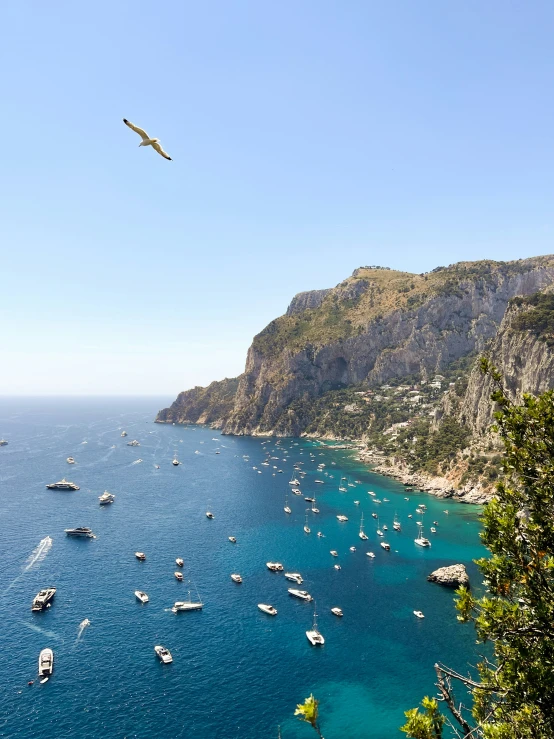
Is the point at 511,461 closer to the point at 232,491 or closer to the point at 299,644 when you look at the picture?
the point at 299,644

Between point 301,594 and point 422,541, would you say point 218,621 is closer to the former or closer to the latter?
point 301,594

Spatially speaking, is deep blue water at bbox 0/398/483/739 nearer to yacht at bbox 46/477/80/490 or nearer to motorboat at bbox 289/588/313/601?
motorboat at bbox 289/588/313/601

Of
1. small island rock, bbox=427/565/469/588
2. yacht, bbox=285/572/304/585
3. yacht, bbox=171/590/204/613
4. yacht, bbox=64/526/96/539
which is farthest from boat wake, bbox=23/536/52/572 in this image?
small island rock, bbox=427/565/469/588

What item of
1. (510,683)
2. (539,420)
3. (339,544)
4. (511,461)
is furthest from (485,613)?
(339,544)

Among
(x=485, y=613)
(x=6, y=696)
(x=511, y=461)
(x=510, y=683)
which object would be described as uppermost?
(x=511, y=461)

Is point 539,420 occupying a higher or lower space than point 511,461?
higher

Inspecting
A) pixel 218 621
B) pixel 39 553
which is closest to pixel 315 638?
pixel 218 621

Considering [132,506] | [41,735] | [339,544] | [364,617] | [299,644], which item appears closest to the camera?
[41,735]
